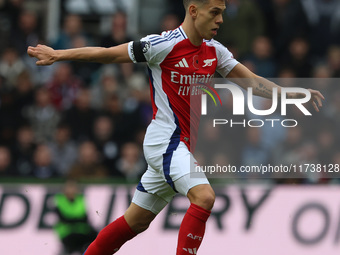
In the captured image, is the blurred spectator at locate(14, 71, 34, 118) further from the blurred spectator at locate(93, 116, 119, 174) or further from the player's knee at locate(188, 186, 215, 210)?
the player's knee at locate(188, 186, 215, 210)

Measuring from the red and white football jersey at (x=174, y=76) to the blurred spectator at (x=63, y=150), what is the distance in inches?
202

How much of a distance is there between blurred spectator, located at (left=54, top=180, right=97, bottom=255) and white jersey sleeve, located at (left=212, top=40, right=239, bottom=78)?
3.75m

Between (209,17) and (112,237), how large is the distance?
7.33ft

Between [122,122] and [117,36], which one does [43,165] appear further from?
[117,36]

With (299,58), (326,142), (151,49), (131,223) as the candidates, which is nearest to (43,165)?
(326,142)

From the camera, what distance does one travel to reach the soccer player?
6.38 m

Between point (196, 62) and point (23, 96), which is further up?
point (196, 62)

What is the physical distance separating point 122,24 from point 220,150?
3488 millimetres

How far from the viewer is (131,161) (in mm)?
11352

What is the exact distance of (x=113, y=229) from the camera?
23.0 feet

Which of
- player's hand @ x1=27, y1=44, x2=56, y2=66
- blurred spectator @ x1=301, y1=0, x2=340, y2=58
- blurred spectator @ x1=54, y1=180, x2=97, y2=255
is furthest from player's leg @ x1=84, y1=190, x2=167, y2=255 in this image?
blurred spectator @ x1=301, y1=0, x2=340, y2=58

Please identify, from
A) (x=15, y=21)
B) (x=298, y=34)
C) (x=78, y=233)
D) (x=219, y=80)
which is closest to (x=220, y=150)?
(x=219, y=80)

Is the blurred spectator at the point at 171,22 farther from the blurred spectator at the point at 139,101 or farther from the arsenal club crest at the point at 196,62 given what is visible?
the arsenal club crest at the point at 196,62

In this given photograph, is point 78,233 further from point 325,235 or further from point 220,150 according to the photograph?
point 325,235
